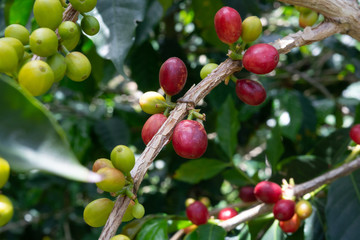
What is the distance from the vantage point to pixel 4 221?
50 centimetres

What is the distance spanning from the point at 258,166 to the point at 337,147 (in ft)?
1.93

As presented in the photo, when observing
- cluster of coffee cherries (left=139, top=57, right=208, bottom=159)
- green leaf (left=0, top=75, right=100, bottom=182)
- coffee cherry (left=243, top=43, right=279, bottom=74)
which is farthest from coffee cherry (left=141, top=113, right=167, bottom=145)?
green leaf (left=0, top=75, right=100, bottom=182)

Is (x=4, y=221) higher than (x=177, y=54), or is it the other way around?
(x=4, y=221)

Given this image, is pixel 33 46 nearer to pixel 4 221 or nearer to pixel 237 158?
pixel 4 221

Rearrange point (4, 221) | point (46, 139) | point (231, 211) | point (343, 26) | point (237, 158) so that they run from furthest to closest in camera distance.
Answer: point (237, 158)
point (231, 211)
point (343, 26)
point (4, 221)
point (46, 139)

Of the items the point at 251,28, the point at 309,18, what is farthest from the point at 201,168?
the point at 251,28

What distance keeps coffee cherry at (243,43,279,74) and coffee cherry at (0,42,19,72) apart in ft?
1.50

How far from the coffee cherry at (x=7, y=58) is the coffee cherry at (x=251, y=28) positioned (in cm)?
51

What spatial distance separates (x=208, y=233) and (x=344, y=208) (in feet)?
1.63

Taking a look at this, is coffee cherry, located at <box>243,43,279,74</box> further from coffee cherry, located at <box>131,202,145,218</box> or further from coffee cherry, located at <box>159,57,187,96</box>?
coffee cherry, located at <box>131,202,145,218</box>

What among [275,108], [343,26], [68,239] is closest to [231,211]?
[343,26]

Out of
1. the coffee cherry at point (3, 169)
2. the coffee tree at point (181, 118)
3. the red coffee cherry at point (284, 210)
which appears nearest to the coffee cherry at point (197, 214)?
the coffee tree at point (181, 118)

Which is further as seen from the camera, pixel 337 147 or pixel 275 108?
pixel 275 108

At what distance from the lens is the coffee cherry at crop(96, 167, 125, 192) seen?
→ 613mm
